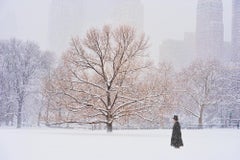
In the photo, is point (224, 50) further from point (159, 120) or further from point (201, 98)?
point (159, 120)

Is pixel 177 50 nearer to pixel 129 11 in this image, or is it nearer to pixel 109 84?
pixel 129 11

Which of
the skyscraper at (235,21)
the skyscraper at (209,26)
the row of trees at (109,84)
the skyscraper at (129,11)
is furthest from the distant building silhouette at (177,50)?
the row of trees at (109,84)

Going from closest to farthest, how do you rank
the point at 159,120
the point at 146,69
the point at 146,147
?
the point at 146,147 < the point at 159,120 < the point at 146,69

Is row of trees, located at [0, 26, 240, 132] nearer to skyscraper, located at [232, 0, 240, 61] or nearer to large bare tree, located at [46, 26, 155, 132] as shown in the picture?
large bare tree, located at [46, 26, 155, 132]

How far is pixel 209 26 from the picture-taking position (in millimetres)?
174250

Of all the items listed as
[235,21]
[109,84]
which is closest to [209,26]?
[235,21]

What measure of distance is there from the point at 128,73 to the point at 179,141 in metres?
13.2

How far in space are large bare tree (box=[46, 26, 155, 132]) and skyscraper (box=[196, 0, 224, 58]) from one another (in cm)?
11716

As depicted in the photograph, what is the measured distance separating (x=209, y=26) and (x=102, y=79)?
149001 millimetres

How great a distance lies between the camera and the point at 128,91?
32.0 metres

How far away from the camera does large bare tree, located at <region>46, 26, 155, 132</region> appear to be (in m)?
31.1

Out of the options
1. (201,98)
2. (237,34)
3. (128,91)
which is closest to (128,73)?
(128,91)

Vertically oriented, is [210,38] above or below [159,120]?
above

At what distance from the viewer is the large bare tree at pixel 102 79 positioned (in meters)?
31.1
